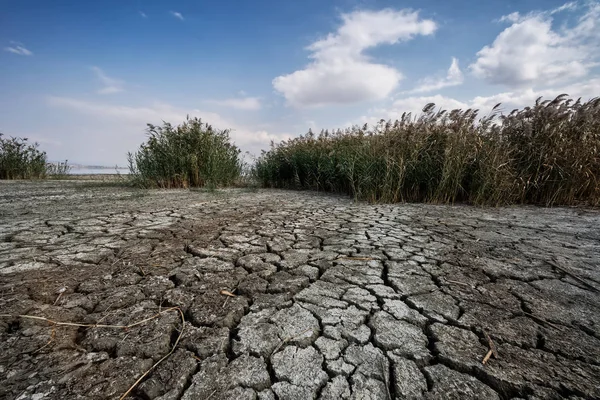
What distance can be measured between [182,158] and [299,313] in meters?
6.07

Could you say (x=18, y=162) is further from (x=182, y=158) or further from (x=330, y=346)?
Answer: (x=330, y=346)

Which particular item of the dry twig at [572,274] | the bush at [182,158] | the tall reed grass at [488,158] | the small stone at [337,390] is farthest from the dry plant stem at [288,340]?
the bush at [182,158]

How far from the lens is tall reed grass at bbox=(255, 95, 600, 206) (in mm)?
4250

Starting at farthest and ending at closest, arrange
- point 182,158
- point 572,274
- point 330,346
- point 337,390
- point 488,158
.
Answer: point 182,158
point 488,158
point 572,274
point 330,346
point 337,390

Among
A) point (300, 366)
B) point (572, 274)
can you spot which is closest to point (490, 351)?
point (300, 366)

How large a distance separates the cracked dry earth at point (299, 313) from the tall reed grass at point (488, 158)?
6.41 feet

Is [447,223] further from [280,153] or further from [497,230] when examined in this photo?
[280,153]

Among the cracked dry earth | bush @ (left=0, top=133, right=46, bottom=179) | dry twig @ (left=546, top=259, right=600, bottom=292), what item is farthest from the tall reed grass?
bush @ (left=0, top=133, right=46, bottom=179)

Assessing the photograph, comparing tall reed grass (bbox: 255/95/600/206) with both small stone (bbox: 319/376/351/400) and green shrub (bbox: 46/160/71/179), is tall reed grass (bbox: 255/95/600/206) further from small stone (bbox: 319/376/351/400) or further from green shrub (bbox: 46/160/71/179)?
green shrub (bbox: 46/160/71/179)

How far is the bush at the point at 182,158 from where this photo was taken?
6484 mm

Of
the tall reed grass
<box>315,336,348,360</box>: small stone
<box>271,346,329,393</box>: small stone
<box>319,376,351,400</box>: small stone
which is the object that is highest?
the tall reed grass

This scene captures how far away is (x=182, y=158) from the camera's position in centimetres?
651

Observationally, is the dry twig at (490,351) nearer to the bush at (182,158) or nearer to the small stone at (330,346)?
the small stone at (330,346)

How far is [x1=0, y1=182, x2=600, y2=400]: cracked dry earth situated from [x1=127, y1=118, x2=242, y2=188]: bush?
403cm
